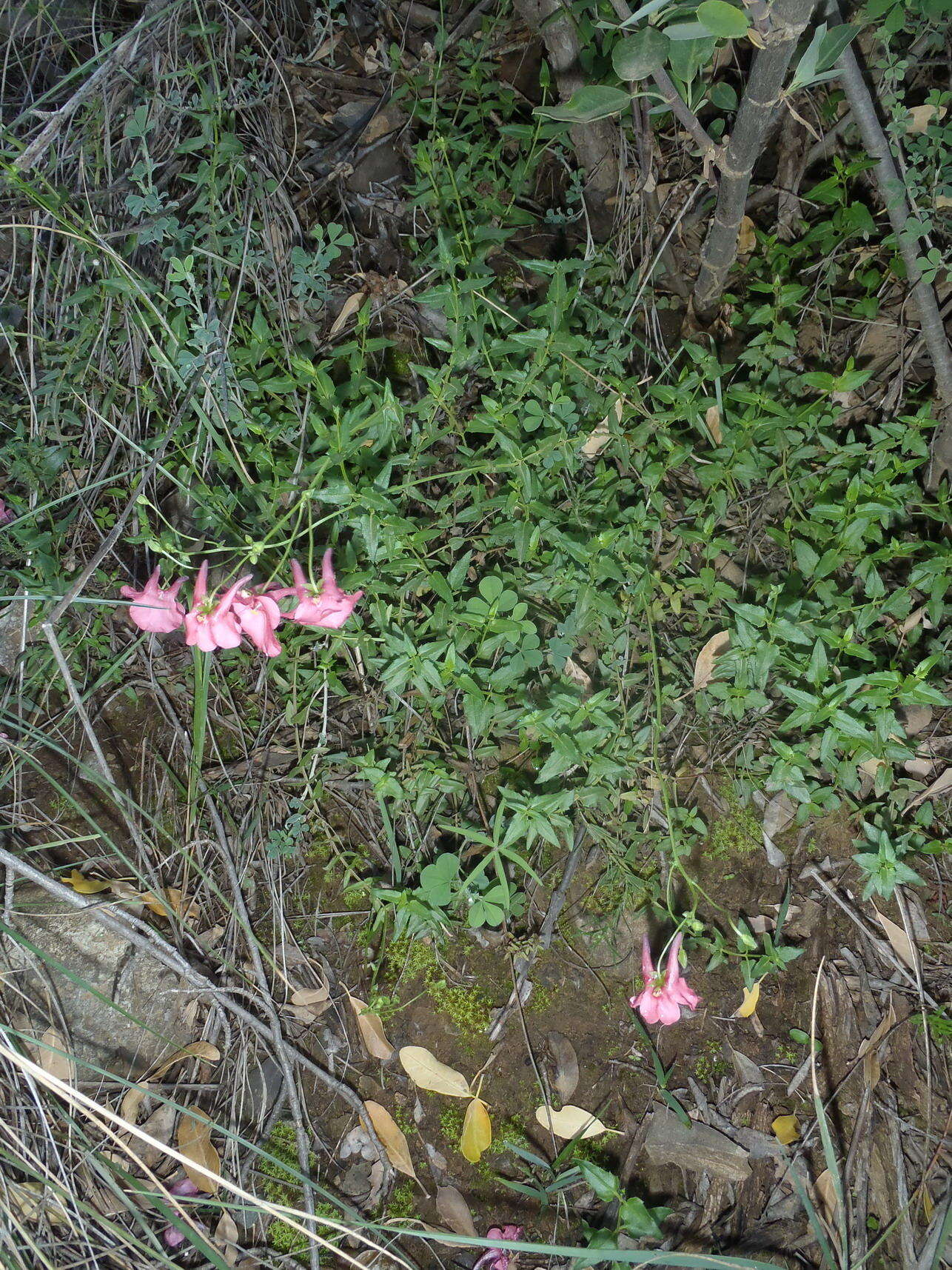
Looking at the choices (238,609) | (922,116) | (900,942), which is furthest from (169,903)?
(922,116)

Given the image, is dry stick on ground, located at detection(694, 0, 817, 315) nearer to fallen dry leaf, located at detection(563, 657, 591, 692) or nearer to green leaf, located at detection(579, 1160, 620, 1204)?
fallen dry leaf, located at detection(563, 657, 591, 692)

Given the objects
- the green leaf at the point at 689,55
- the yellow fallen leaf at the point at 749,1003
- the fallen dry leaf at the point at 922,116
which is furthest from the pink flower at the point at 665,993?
the fallen dry leaf at the point at 922,116

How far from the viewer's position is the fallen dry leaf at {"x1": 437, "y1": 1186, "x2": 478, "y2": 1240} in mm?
1887

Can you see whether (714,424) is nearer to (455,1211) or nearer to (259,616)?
(259,616)

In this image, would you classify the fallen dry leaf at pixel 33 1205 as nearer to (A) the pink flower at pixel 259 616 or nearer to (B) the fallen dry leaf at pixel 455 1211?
(B) the fallen dry leaf at pixel 455 1211

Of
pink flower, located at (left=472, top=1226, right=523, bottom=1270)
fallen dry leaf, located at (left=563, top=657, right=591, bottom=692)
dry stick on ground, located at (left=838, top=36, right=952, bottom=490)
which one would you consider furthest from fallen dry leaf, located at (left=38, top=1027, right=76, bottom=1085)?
dry stick on ground, located at (left=838, top=36, right=952, bottom=490)

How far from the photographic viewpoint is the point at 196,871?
2.20m

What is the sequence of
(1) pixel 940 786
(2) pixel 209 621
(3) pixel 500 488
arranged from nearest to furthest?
(2) pixel 209 621 → (1) pixel 940 786 → (3) pixel 500 488

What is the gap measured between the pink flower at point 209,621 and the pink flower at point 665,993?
105cm

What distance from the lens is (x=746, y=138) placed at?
1.69m

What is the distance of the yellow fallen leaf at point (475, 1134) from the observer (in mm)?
1931

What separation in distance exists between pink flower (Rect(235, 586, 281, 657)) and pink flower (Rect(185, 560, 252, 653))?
0.02 meters

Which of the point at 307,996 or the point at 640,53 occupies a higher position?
the point at 640,53

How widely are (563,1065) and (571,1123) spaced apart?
116 mm
